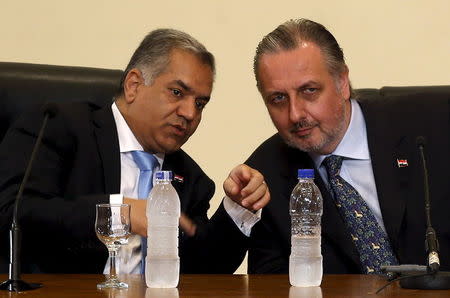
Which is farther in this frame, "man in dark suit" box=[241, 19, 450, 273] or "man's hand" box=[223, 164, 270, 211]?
"man in dark suit" box=[241, 19, 450, 273]

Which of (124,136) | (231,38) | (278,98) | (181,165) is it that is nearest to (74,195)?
(124,136)

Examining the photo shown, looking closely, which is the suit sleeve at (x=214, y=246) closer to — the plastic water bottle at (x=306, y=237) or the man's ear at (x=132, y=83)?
the plastic water bottle at (x=306, y=237)

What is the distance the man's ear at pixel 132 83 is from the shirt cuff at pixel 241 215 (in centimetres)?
79

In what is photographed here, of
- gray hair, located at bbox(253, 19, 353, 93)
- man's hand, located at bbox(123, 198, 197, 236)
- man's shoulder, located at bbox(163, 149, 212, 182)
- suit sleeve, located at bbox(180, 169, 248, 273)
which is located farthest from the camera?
man's shoulder, located at bbox(163, 149, 212, 182)

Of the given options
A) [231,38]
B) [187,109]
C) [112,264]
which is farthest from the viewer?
[231,38]

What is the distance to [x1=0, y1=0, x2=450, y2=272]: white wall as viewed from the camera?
4504mm

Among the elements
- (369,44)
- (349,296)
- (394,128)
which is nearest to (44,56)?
(369,44)

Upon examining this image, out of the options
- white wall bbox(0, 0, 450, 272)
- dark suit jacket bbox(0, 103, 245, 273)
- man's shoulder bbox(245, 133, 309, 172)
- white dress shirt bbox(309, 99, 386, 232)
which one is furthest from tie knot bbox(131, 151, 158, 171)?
white wall bbox(0, 0, 450, 272)

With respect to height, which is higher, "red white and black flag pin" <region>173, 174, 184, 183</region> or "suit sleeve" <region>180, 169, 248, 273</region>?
"red white and black flag pin" <region>173, 174, 184, 183</region>

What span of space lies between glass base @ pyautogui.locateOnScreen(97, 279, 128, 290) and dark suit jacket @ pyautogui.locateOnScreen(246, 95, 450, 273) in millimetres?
887

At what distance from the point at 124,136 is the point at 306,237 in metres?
1.21

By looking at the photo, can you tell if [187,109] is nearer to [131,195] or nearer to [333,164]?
[131,195]

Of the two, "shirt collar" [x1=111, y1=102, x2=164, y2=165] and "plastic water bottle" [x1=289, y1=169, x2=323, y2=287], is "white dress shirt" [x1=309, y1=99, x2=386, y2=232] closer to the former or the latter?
"plastic water bottle" [x1=289, y1=169, x2=323, y2=287]

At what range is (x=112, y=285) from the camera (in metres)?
2.29
